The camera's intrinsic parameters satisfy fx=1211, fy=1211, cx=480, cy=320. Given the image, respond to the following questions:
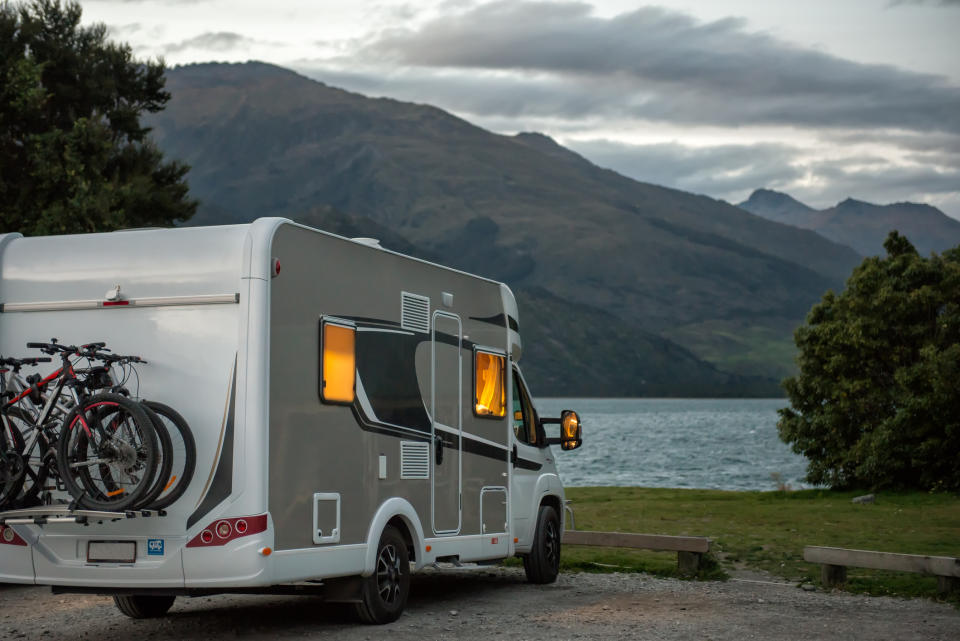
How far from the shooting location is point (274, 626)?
406 inches

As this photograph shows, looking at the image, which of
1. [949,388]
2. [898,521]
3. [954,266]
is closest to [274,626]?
[898,521]

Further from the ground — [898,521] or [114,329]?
[114,329]

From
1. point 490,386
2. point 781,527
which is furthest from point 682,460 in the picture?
point 490,386

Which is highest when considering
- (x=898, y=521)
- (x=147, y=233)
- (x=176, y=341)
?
(x=147, y=233)

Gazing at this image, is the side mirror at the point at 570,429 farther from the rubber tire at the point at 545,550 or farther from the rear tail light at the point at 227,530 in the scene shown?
the rear tail light at the point at 227,530

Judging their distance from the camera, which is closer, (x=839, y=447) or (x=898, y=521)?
(x=898, y=521)

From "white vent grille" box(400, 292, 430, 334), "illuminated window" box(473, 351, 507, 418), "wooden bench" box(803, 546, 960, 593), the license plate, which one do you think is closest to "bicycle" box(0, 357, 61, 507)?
the license plate

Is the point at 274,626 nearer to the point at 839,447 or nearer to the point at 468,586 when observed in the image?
the point at 468,586

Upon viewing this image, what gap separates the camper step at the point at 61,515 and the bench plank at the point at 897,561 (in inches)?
292

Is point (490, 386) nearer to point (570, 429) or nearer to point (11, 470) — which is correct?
point (570, 429)

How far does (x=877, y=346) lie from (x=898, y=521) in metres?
7.77

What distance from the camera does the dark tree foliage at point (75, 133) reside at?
2406 centimetres

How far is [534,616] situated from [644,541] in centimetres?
375

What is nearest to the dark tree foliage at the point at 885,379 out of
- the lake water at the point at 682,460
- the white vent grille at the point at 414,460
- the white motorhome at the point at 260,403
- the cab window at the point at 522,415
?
the lake water at the point at 682,460
